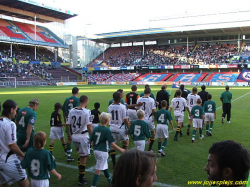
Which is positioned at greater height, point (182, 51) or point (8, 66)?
point (182, 51)

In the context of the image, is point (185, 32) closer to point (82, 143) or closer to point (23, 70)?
point (23, 70)

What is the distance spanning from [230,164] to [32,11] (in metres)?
70.8

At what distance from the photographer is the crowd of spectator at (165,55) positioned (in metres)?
56.2

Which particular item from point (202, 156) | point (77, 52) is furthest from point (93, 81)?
point (202, 156)

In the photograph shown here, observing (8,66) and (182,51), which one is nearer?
(8,66)

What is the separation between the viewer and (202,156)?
6664 millimetres

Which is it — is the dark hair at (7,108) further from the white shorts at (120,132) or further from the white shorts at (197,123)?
the white shorts at (197,123)

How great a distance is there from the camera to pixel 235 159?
65.7 inches

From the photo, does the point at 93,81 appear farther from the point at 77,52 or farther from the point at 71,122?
the point at 71,122

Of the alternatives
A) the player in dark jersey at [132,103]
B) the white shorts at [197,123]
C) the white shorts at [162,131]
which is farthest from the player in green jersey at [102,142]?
the white shorts at [197,123]

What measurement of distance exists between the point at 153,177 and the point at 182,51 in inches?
2503

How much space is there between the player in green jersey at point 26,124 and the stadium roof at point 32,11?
5906 centimetres

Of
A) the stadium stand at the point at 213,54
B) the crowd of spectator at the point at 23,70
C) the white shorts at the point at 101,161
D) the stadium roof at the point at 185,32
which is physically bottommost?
the white shorts at the point at 101,161

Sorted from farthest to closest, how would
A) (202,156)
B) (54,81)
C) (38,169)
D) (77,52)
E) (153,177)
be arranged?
(77,52) → (54,81) → (202,156) → (38,169) → (153,177)
